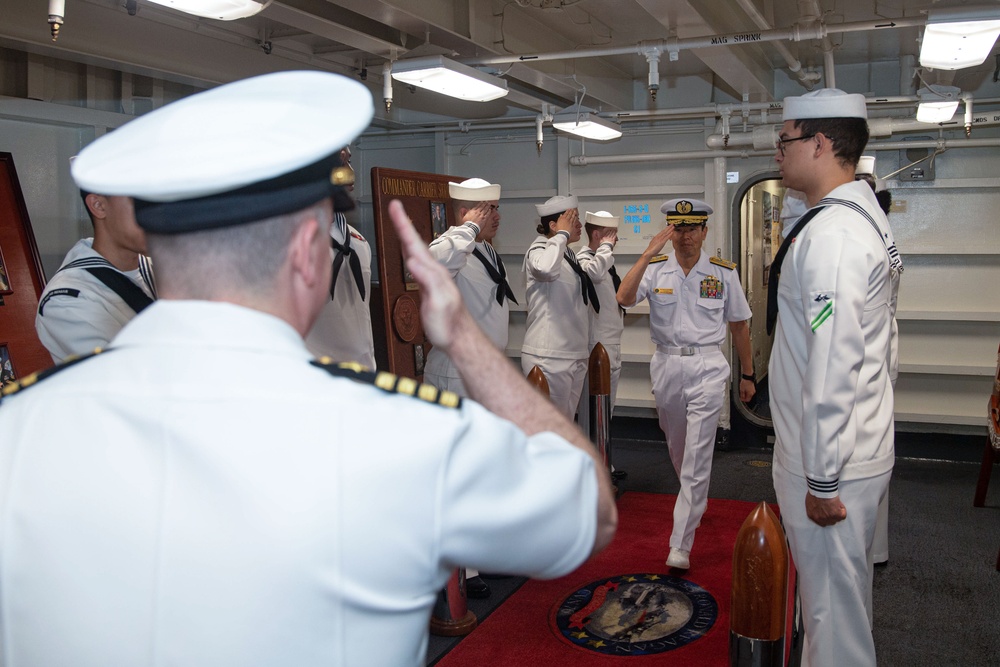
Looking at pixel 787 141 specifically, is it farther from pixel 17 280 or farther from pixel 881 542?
pixel 17 280

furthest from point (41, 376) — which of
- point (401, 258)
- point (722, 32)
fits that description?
point (722, 32)

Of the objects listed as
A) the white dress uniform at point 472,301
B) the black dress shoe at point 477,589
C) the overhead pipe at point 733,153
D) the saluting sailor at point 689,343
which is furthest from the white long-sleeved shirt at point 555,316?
the overhead pipe at point 733,153

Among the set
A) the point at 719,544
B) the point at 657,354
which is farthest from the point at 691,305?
the point at 719,544

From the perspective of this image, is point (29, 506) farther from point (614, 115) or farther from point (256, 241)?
point (614, 115)

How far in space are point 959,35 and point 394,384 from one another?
4467 millimetres

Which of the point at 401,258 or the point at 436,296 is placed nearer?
the point at 436,296

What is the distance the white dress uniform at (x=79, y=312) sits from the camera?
2354mm

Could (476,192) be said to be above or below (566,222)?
above

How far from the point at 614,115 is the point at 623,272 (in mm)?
1591

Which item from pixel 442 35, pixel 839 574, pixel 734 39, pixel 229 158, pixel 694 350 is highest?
pixel 442 35

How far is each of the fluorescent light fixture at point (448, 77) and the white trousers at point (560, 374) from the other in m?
1.82

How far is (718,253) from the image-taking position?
8180 millimetres

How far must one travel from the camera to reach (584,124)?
6930mm

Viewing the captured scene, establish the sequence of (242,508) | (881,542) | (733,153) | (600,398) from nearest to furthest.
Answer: (242,508), (881,542), (600,398), (733,153)
